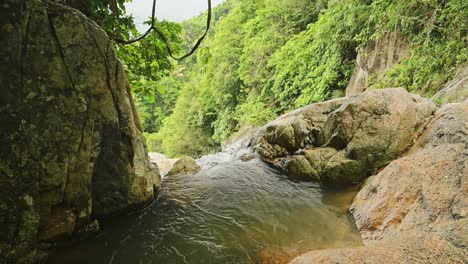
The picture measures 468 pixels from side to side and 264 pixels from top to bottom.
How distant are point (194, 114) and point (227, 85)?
4221mm

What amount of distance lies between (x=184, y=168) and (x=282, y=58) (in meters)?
9.17

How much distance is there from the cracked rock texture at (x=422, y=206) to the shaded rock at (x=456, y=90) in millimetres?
778

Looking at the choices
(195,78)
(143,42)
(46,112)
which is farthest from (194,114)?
(46,112)

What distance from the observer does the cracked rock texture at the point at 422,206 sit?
2.55 m

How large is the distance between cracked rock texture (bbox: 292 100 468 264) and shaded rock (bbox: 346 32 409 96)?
413 centimetres

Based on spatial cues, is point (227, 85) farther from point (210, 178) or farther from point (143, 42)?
point (143, 42)

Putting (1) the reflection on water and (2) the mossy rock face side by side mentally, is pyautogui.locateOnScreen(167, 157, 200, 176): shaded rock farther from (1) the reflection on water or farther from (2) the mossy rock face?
(2) the mossy rock face

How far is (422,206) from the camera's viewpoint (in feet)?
11.2

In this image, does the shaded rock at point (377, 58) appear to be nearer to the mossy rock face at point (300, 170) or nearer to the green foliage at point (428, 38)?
the green foliage at point (428, 38)

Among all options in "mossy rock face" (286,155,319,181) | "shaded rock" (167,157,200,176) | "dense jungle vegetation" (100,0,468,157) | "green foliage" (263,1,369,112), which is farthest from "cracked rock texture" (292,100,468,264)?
"green foliage" (263,1,369,112)

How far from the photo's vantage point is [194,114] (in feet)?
71.5

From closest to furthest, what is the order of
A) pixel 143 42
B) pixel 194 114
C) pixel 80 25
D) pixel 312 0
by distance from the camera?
pixel 80 25 → pixel 143 42 → pixel 312 0 → pixel 194 114

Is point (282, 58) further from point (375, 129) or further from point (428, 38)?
point (375, 129)

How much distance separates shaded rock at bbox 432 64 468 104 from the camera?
5762mm
